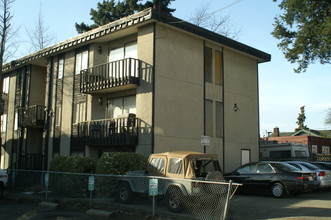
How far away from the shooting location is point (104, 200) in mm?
12781

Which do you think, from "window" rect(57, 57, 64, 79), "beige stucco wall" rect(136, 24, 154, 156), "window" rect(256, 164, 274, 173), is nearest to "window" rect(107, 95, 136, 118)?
"beige stucco wall" rect(136, 24, 154, 156)

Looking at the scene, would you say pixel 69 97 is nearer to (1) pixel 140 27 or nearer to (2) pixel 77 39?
(2) pixel 77 39

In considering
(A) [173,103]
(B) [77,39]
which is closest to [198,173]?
(A) [173,103]

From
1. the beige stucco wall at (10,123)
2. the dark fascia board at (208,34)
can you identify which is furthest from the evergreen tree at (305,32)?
the beige stucco wall at (10,123)

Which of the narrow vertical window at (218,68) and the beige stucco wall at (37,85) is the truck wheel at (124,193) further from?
the beige stucco wall at (37,85)

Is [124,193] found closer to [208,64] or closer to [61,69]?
[208,64]

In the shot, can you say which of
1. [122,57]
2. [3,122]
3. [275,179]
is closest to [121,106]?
[122,57]

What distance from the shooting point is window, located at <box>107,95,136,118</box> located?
1894 centimetres

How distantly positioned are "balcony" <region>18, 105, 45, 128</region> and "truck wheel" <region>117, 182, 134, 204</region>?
1252cm

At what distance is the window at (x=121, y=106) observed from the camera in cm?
1894

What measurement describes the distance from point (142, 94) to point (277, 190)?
24.3 ft

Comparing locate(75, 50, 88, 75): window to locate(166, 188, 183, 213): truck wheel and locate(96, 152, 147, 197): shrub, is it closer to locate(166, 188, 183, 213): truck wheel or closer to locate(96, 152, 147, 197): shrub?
locate(96, 152, 147, 197): shrub

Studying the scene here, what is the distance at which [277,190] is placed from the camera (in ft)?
47.3

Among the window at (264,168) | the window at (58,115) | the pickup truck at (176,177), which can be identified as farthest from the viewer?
the window at (58,115)
